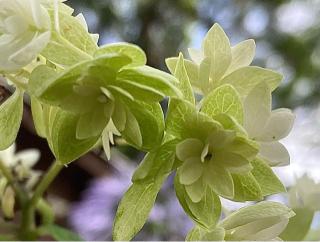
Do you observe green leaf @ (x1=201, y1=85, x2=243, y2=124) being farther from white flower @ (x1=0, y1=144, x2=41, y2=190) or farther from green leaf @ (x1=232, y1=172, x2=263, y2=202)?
white flower @ (x1=0, y1=144, x2=41, y2=190)

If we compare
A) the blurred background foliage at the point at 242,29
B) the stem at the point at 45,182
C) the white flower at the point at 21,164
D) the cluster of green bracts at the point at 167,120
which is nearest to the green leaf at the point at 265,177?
the cluster of green bracts at the point at 167,120

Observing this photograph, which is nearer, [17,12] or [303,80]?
[17,12]

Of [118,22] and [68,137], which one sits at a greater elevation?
[68,137]

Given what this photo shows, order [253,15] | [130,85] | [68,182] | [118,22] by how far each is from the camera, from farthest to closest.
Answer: [253,15] < [118,22] < [68,182] < [130,85]

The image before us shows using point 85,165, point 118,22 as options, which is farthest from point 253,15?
point 85,165

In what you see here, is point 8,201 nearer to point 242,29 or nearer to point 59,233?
point 59,233

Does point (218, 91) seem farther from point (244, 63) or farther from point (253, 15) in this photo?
point (253, 15)

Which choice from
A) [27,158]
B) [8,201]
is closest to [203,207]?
[8,201]
